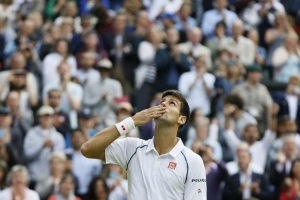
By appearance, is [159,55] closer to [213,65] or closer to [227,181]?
[213,65]

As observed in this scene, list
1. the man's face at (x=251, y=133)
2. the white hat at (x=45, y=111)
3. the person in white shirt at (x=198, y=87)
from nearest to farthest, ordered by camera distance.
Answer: the white hat at (x=45, y=111)
the man's face at (x=251, y=133)
the person in white shirt at (x=198, y=87)

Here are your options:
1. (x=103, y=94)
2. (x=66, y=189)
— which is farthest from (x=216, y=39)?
(x=66, y=189)

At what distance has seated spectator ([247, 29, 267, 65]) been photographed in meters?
19.4

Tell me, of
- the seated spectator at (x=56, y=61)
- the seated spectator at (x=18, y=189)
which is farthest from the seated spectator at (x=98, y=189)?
the seated spectator at (x=56, y=61)

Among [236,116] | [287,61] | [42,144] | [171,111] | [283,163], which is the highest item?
[171,111]

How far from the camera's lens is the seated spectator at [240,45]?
19000mm

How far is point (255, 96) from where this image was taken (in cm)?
1758

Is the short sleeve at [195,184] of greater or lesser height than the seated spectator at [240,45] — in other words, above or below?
above

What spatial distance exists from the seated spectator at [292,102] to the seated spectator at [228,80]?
0.79 metres

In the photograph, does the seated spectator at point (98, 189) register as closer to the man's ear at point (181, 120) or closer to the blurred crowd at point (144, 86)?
the blurred crowd at point (144, 86)

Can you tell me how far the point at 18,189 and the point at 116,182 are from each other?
1.32m

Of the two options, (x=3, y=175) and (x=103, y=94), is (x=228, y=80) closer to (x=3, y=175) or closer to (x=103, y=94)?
(x=103, y=94)

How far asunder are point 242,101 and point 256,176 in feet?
6.19

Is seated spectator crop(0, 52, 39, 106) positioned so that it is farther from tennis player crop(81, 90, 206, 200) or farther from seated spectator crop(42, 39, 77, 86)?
tennis player crop(81, 90, 206, 200)
